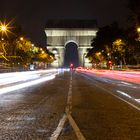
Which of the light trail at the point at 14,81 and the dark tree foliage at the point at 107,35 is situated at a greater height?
the dark tree foliage at the point at 107,35

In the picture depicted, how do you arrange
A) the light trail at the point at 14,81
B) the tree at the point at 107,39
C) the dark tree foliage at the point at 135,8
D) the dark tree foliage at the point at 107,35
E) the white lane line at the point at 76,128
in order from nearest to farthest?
the white lane line at the point at 76,128 < the light trail at the point at 14,81 < the dark tree foliage at the point at 135,8 < the tree at the point at 107,39 < the dark tree foliage at the point at 107,35

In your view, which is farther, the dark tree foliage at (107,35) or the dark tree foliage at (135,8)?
the dark tree foliage at (107,35)

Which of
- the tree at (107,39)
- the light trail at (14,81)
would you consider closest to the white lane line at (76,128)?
the light trail at (14,81)

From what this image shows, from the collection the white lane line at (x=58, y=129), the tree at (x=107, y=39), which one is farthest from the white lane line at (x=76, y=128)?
the tree at (x=107, y=39)

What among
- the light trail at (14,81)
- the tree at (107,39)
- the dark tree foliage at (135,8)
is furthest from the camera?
the tree at (107,39)

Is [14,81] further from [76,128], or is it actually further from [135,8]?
[135,8]

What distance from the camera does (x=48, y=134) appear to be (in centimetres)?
1037

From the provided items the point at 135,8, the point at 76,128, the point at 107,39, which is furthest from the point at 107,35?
the point at 76,128

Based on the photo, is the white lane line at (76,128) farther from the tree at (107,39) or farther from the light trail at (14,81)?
the tree at (107,39)

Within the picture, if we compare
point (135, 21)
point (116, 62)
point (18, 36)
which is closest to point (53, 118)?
point (135, 21)

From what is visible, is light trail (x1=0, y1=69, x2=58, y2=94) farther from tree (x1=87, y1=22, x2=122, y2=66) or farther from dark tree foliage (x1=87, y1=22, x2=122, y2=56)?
dark tree foliage (x1=87, y1=22, x2=122, y2=56)

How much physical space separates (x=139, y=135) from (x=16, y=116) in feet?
16.4

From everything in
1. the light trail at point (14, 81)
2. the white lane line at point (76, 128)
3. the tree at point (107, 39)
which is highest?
the tree at point (107, 39)

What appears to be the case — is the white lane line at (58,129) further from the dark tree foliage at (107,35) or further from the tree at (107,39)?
the dark tree foliage at (107,35)
